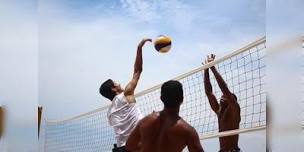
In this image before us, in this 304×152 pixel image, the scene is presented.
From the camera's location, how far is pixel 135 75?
3.13 metres

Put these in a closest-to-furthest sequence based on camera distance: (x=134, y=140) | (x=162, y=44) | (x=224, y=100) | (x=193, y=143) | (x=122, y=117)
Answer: (x=193, y=143), (x=134, y=140), (x=122, y=117), (x=224, y=100), (x=162, y=44)

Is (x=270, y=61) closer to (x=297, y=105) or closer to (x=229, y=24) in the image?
(x=297, y=105)

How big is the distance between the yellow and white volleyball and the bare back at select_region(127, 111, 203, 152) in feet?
4.07

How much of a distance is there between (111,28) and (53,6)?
456 mm

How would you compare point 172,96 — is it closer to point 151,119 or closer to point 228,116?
point 151,119

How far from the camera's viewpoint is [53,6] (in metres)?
3.45

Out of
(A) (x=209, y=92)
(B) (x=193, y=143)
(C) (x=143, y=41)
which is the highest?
(C) (x=143, y=41)

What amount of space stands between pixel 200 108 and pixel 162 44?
583 millimetres

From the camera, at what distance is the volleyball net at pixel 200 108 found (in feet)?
10.5

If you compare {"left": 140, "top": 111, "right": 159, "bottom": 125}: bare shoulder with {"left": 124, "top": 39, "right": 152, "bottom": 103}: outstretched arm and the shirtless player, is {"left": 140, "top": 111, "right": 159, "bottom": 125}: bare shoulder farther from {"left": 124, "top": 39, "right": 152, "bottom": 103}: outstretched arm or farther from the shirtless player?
{"left": 124, "top": 39, "right": 152, "bottom": 103}: outstretched arm

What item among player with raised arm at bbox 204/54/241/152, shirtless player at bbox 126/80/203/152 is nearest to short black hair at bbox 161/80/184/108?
shirtless player at bbox 126/80/203/152

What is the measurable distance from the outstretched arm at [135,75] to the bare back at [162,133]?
2.80 feet

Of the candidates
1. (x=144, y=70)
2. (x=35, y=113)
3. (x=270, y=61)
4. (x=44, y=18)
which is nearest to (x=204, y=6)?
(x=144, y=70)

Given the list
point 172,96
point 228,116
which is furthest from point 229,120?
point 172,96
